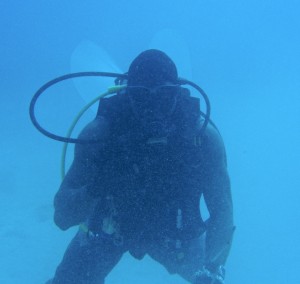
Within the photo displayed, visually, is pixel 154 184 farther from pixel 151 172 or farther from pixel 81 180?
pixel 81 180

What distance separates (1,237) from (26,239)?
668mm

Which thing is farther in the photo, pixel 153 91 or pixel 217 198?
pixel 217 198

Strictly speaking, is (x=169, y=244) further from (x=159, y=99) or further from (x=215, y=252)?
(x=159, y=99)

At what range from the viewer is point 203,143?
2.80 m

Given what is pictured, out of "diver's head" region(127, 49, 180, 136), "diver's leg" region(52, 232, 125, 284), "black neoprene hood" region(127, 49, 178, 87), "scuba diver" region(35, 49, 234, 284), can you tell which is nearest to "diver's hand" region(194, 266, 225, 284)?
"scuba diver" region(35, 49, 234, 284)

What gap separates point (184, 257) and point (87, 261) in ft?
2.96

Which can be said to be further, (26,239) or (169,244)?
(26,239)

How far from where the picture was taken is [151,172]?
Answer: 8.37 feet

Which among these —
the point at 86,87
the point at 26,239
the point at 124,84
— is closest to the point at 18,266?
the point at 26,239

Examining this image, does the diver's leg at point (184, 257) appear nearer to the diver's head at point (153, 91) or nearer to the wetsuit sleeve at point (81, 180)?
the wetsuit sleeve at point (81, 180)

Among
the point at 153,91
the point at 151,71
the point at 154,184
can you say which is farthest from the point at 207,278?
the point at 151,71

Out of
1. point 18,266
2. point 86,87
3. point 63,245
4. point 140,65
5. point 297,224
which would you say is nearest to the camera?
point 140,65

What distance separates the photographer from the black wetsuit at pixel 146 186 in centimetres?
257

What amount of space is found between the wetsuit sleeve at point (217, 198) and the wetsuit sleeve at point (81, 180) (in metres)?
0.88
